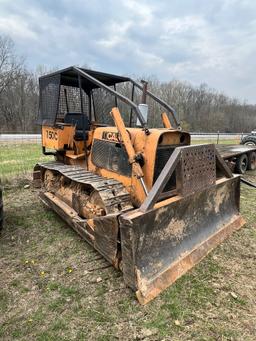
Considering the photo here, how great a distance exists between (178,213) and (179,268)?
1.94 ft

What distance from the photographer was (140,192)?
3.29m

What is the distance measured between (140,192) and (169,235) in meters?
0.65

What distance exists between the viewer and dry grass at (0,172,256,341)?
2.20 m

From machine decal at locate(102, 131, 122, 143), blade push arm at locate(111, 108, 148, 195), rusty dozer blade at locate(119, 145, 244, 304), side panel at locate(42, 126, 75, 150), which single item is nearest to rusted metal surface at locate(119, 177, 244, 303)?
rusty dozer blade at locate(119, 145, 244, 304)

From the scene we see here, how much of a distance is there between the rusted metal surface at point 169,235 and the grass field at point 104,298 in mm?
140

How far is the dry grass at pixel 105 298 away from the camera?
2199 millimetres

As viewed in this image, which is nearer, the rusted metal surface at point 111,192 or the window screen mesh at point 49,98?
the rusted metal surface at point 111,192

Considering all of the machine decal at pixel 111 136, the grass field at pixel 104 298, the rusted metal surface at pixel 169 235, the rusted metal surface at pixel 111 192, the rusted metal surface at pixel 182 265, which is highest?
the machine decal at pixel 111 136

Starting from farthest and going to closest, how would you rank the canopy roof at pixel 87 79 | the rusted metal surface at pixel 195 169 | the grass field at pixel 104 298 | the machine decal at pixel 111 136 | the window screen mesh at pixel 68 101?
the window screen mesh at pixel 68 101, the canopy roof at pixel 87 79, the machine decal at pixel 111 136, the rusted metal surface at pixel 195 169, the grass field at pixel 104 298

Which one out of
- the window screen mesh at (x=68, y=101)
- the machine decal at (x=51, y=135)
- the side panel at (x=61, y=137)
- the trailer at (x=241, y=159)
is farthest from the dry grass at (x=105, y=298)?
the trailer at (x=241, y=159)

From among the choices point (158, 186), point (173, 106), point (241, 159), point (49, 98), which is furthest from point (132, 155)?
point (173, 106)

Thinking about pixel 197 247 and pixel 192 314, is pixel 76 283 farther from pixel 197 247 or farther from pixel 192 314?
pixel 197 247

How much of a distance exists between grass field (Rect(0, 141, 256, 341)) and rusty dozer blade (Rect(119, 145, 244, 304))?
0.15 m

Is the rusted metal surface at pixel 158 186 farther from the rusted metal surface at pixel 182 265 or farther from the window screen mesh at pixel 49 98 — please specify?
the window screen mesh at pixel 49 98
